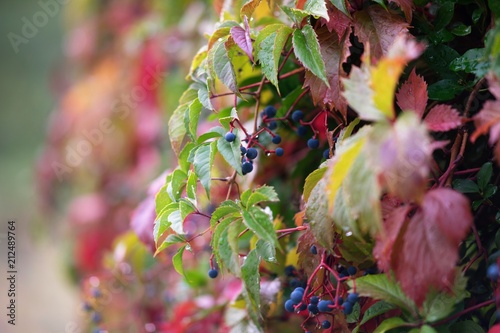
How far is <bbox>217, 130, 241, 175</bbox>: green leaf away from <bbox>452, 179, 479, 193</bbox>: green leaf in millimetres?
262

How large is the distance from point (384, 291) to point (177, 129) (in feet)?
1.20

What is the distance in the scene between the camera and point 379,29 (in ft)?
2.26

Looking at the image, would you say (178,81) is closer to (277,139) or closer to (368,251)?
(277,139)

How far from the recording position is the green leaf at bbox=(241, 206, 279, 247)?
622mm

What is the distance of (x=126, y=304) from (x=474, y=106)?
4.02 ft

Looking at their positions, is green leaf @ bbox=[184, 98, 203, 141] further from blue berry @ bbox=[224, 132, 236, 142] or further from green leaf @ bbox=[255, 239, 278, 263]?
green leaf @ bbox=[255, 239, 278, 263]

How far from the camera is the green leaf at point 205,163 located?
66 centimetres

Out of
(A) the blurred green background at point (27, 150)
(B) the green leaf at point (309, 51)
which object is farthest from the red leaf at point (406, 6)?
(A) the blurred green background at point (27, 150)

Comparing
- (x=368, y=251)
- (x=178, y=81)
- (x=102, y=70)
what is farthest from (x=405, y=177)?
(x=102, y=70)

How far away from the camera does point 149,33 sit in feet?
6.38
